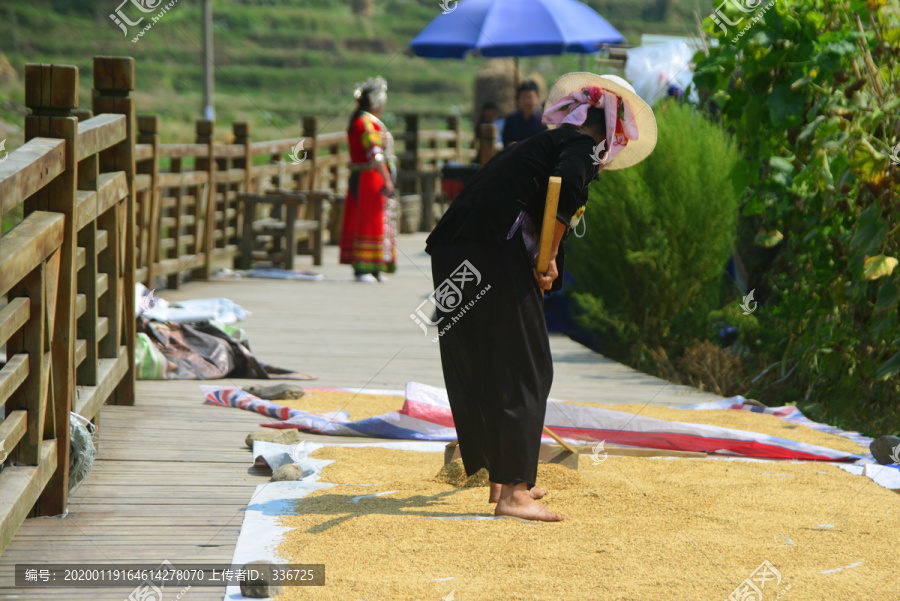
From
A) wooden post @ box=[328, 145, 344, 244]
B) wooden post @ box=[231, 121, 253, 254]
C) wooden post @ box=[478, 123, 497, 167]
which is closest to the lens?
wooden post @ box=[478, 123, 497, 167]

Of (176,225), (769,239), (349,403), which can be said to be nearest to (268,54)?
(176,225)

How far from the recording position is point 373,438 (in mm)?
4324

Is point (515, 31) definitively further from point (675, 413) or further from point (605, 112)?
point (605, 112)

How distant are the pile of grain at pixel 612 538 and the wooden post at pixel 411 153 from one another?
11.3m

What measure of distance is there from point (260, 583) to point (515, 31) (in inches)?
360

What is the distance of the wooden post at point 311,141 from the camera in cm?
1174

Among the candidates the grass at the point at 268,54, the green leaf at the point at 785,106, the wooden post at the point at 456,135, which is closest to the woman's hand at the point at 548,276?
the green leaf at the point at 785,106

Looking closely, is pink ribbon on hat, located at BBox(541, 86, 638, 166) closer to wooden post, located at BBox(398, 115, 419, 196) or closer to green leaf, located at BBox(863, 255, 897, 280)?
green leaf, located at BBox(863, 255, 897, 280)

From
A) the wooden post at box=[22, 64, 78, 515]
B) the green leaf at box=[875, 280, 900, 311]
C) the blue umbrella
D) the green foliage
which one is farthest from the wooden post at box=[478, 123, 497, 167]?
the wooden post at box=[22, 64, 78, 515]

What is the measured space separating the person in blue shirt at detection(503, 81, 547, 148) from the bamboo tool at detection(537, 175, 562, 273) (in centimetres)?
669

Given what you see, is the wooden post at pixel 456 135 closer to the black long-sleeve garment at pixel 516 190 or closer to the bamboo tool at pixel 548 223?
the black long-sleeve garment at pixel 516 190

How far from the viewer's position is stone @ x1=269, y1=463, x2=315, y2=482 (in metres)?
3.55

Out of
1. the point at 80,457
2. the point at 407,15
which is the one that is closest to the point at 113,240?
the point at 80,457

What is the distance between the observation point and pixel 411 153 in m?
14.8
